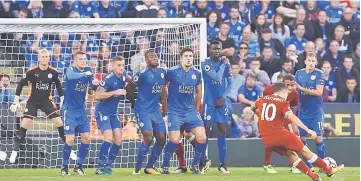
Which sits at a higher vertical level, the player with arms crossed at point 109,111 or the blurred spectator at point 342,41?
the blurred spectator at point 342,41

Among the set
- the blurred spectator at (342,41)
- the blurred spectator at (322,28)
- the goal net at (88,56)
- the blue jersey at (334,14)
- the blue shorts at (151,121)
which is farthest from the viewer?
the blue jersey at (334,14)

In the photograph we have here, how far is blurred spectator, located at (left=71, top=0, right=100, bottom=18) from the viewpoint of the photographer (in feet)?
68.7

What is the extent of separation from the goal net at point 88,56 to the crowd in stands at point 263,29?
0.58 metres

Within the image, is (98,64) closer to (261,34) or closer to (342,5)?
(261,34)

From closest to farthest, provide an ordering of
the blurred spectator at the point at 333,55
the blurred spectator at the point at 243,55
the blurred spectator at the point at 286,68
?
the blurred spectator at the point at 286,68 → the blurred spectator at the point at 243,55 → the blurred spectator at the point at 333,55

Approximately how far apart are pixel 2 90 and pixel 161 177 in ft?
15.7

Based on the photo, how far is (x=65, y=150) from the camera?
50.2ft

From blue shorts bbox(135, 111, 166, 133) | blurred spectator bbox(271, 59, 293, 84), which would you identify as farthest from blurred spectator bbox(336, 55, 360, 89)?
blue shorts bbox(135, 111, 166, 133)

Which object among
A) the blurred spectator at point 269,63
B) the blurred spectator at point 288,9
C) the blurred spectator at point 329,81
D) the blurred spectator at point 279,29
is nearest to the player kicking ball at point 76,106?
the blurred spectator at point 269,63

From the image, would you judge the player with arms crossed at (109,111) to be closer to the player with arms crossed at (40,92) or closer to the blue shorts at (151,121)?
the blue shorts at (151,121)

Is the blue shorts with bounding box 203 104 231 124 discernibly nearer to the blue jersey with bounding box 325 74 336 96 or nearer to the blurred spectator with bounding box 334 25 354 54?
the blue jersey with bounding box 325 74 336 96

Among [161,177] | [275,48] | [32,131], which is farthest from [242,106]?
[161,177]

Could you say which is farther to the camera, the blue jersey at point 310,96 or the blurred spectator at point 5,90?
→ the blurred spectator at point 5,90

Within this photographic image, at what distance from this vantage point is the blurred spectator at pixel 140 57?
58.3 feet
